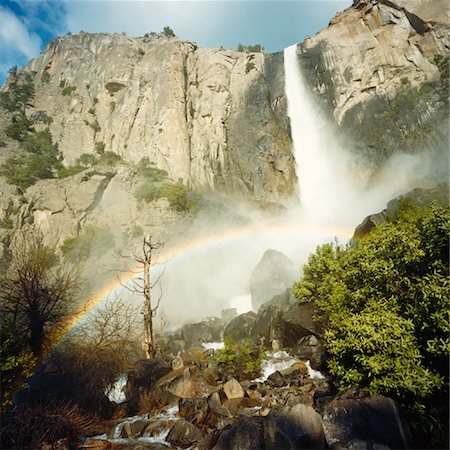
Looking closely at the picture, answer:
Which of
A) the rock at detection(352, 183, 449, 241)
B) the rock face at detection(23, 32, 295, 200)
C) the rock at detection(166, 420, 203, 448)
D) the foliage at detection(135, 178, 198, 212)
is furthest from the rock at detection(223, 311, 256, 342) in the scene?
the rock face at detection(23, 32, 295, 200)

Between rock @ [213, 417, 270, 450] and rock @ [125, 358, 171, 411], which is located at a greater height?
rock @ [125, 358, 171, 411]

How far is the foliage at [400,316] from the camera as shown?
8.09 meters

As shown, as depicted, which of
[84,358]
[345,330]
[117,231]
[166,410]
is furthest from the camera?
[117,231]

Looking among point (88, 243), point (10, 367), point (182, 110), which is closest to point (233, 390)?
point (10, 367)

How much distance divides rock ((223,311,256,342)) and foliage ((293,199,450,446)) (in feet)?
47.0

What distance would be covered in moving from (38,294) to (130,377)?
6073 mm

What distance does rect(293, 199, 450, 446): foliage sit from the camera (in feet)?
26.5

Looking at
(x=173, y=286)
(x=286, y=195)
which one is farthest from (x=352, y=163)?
(x=173, y=286)

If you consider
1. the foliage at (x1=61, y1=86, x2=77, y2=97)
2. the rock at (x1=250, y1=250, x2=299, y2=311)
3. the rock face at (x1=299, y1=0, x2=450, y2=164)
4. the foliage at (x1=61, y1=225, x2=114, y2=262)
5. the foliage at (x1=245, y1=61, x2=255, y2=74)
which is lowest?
the rock at (x1=250, y1=250, x2=299, y2=311)

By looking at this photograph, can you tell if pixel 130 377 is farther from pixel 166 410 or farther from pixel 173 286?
pixel 173 286

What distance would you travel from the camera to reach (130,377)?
50.4 ft

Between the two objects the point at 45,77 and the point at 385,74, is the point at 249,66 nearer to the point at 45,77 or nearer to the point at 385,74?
the point at 385,74

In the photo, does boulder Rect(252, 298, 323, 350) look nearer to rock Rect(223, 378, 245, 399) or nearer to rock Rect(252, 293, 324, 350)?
rock Rect(252, 293, 324, 350)

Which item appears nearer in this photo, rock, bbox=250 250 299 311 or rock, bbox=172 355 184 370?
rock, bbox=172 355 184 370
